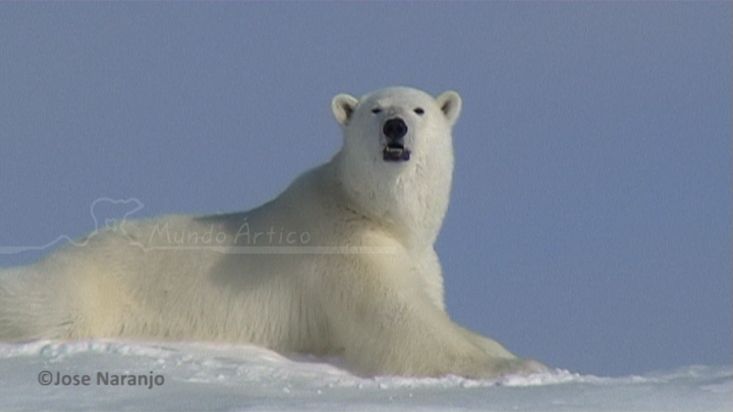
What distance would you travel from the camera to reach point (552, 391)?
6.41 m

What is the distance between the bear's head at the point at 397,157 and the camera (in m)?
8.15

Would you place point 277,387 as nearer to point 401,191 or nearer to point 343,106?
point 401,191

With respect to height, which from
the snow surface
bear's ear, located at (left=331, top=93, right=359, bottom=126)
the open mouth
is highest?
bear's ear, located at (left=331, top=93, right=359, bottom=126)

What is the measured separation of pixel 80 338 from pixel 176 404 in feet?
8.25

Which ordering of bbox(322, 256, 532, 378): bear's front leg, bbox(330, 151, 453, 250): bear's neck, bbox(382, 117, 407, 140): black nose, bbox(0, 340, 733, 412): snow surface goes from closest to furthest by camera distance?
bbox(0, 340, 733, 412): snow surface
bbox(322, 256, 532, 378): bear's front leg
bbox(382, 117, 407, 140): black nose
bbox(330, 151, 453, 250): bear's neck

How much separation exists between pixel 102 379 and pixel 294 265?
1791mm

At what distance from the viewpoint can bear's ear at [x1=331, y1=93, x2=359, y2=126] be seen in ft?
28.3

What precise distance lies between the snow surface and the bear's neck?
106cm

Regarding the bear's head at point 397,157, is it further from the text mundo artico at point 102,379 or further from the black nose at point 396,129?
the text mundo artico at point 102,379

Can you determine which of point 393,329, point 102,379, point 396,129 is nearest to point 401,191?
point 396,129

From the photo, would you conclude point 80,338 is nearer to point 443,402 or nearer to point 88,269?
point 88,269

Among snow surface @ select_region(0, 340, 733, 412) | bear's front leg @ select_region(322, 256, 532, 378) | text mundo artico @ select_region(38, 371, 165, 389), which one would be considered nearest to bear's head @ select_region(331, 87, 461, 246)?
bear's front leg @ select_region(322, 256, 532, 378)

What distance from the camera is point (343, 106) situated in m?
8.65

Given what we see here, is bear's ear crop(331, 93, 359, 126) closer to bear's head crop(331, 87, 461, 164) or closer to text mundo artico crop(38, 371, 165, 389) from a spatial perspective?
bear's head crop(331, 87, 461, 164)
